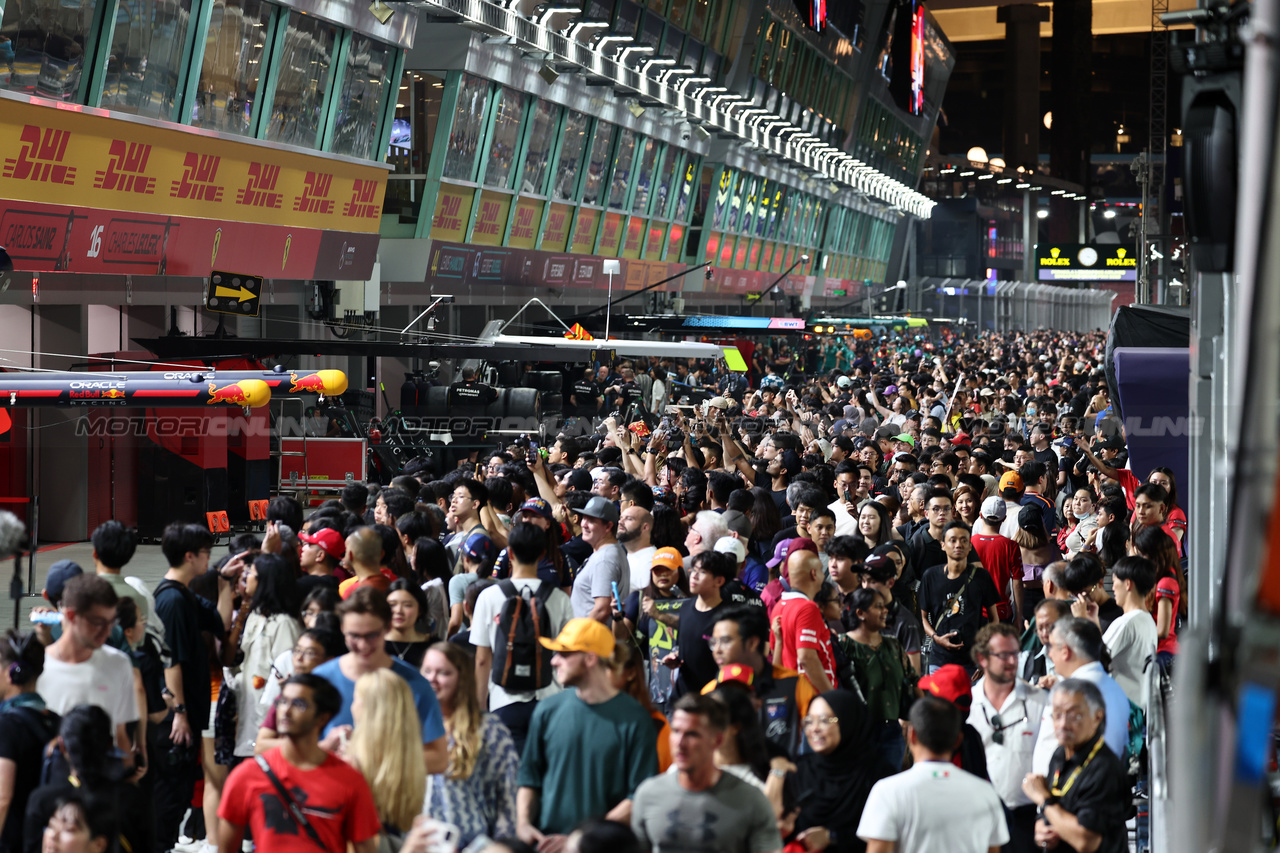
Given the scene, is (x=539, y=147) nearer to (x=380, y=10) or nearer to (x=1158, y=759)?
(x=380, y=10)

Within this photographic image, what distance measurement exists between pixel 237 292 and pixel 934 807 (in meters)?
13.7

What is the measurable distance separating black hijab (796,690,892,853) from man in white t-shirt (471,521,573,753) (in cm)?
161

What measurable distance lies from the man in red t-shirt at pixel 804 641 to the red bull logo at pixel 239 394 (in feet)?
23.4

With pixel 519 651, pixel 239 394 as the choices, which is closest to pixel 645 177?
pixel 239 394

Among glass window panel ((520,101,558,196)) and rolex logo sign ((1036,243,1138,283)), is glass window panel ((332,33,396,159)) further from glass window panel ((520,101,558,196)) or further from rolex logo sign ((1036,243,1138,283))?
rolex logo sign ((1036,243,1138,283))

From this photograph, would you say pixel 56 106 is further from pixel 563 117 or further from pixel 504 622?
pixel 563 117

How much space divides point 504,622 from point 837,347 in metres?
42.5

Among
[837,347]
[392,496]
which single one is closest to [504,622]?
[392,496]

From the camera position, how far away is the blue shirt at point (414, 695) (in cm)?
562

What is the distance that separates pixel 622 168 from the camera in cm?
3303

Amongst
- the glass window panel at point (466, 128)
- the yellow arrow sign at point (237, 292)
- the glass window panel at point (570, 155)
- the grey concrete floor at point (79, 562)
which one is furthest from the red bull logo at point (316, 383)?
the glass window panel at point (570, 155)

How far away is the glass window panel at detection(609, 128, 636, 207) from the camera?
32.5 metres

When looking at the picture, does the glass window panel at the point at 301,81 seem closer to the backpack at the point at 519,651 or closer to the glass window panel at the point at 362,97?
the glass window panel at the point at 362,97

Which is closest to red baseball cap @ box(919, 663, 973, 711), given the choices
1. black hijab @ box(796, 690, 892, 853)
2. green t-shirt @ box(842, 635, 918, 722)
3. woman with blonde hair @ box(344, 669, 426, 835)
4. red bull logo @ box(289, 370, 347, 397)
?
green t-shirt @ box(842, 635, 918, 722)
